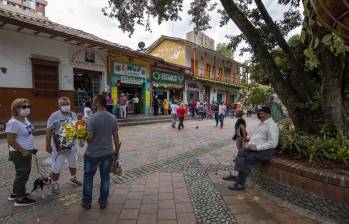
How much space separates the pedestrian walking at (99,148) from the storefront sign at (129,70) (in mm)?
13296

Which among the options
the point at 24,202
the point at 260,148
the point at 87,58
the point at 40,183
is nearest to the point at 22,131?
the point at 40,183

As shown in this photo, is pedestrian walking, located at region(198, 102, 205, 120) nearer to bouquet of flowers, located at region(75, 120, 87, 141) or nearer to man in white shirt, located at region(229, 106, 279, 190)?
man in white shirt, located at region(229, 106, 279, 190)

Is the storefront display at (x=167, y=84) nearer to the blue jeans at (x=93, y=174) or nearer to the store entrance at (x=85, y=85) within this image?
the store entrance at (x=85, y=85)

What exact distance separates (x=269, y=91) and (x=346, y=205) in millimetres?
4513

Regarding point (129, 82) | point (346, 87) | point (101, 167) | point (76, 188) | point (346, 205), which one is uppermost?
point (129, 82)

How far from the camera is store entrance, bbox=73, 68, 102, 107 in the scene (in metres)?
14.2

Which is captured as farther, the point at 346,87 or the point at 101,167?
the point at 346,87

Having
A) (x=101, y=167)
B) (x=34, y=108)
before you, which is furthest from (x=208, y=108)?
(x=101, y=167)

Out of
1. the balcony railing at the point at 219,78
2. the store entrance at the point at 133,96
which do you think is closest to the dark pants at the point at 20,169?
the store entrance at the point at 133,96

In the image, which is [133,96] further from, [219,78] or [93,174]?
[93,174]

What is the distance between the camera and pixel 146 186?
4516 mm

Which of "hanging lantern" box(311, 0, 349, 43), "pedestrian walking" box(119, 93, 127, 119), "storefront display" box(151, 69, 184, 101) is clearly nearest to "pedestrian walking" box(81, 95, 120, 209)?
"hanging lantern" box(311, 0, 349, 43)

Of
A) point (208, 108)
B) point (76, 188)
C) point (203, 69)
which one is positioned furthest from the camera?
point (203, 69)

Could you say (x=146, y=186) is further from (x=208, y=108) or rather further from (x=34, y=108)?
(x=208, y=108)
